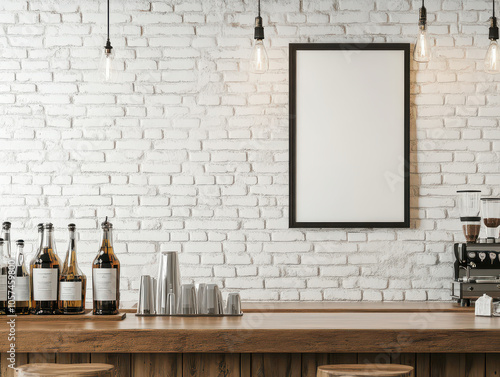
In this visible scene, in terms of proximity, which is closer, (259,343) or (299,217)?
(259,343)

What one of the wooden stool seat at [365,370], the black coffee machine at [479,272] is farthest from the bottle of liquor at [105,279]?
the black coffee machine at [479,272]

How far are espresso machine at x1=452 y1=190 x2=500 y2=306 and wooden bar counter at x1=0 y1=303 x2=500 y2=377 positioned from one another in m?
1.00

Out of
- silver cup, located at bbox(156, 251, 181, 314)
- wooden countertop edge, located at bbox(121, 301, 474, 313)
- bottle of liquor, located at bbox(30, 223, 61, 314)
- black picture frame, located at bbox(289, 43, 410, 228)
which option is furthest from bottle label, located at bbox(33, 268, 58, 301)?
black picture frame, located at bbox(289, 43, 410, 228)

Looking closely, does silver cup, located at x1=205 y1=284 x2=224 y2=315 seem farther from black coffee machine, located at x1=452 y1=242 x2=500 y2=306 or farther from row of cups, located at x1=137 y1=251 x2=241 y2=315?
black coffee machine, located at x1=452 y1=242 x2=500 y2=306

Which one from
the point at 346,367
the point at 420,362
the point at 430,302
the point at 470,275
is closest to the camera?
the point at 346,367

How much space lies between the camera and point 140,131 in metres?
3.40

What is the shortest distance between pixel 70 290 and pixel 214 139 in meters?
1.61

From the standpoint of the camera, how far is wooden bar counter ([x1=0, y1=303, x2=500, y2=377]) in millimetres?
1763

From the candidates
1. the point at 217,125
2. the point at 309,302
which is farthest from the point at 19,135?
the point at 309,302

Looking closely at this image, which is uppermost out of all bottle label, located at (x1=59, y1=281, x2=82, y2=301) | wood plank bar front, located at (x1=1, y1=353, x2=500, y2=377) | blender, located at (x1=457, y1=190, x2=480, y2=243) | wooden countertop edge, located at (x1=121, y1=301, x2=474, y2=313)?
blender, located at (x1=457, y1=190, x2=480, y2=243)

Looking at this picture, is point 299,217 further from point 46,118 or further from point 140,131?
point 46,118

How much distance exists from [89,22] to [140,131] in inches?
28.3

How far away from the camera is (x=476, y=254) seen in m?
3.01

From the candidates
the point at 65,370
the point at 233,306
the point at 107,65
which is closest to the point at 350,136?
the point at 107,65
